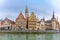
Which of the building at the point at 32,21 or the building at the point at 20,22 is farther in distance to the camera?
the building at the point at 32,21

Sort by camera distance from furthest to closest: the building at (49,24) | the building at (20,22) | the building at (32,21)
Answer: the building at (49,24), the building at (32,21), the building at (20,22)

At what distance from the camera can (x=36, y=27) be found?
9269 cm

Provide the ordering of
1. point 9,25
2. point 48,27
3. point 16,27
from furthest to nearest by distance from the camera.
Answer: point 48,27 → point 9,25 → point 16,27

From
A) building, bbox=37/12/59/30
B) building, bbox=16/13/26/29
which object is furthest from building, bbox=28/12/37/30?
building, bbox=37/12/59/30

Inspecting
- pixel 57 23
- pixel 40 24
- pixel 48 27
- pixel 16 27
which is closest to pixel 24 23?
pixel 16 27

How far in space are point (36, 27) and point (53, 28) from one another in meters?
13.9

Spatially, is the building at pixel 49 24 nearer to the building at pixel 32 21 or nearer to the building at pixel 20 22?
the building at pixel 32 21

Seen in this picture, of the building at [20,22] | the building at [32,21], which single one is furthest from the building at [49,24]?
the building at [20,22]

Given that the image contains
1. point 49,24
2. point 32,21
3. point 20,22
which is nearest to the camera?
point 20,22

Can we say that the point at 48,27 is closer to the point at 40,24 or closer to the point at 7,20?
the point at 40,24

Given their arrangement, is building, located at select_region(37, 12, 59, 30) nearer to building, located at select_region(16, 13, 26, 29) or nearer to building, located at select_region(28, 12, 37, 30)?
building, located at select_region(28, 12, 37, 30)

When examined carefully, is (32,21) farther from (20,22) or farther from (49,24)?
(49,24)

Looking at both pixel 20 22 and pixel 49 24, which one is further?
pixel 49 24

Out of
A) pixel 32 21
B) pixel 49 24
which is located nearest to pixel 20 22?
pixel 32 21
